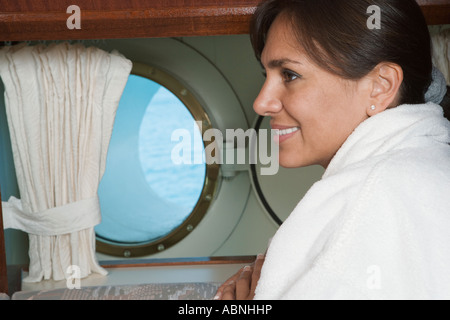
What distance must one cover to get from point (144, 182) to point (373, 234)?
1.11 m

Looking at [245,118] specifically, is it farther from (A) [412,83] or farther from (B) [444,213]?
(B) [444,213]

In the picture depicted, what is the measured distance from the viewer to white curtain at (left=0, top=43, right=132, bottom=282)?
4.61ft

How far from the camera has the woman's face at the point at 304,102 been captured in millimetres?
1036

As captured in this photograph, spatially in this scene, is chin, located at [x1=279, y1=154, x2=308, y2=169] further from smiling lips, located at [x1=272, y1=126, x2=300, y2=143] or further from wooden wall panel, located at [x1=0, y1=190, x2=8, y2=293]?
wooden wall panel, located at [x1=0, y1=190, x2=8, y2=293]

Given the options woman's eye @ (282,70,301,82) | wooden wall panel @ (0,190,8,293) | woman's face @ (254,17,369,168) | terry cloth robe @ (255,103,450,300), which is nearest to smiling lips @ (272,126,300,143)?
woman's face @ (254,17,369,168)

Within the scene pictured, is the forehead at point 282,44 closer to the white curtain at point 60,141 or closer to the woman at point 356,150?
the woman at point 356,150

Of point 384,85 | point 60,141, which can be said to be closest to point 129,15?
point 60,141

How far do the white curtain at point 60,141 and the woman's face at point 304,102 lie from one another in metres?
0.51

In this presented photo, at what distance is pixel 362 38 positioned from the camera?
0.99 metres

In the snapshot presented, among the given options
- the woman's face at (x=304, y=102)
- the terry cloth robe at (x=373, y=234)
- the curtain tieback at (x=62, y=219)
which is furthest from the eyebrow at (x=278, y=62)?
the curtain tieback at (x=62, y=219)

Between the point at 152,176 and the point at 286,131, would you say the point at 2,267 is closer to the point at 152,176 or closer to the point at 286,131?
the point at 152,176

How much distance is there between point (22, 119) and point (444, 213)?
1084mm

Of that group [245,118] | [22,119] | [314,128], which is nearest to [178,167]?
[245,118]

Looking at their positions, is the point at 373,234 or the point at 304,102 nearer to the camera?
the point at 373,234
